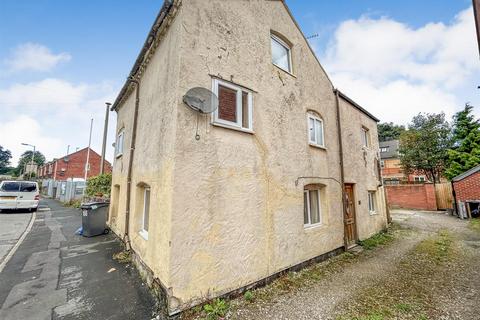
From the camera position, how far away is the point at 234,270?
4359 mm

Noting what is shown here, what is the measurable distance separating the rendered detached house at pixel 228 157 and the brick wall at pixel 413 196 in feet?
58.3

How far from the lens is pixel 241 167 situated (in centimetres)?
477

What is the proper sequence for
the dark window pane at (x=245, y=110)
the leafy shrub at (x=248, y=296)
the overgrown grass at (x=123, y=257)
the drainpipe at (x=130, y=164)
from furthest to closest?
the drainpipe at (x=130, y=164) < the overgrown grass at (x=123, y=257) < the dark window pane at (x=245, y=110) < the leafy shrub at (x=248, y=296)

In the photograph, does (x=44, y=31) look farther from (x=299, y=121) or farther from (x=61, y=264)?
(x=299, y=121)

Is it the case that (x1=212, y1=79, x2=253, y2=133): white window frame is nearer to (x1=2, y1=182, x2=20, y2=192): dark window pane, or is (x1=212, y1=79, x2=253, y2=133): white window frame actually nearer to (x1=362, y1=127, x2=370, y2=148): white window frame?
(x1=362, y1=127, x2=370, y2=148): white window frame

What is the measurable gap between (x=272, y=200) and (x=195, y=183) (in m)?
2.18

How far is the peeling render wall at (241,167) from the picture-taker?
3.97m

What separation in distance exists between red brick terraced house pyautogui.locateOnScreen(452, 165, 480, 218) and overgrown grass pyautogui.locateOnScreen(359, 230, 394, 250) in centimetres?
959

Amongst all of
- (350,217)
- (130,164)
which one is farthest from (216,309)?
(350,217)

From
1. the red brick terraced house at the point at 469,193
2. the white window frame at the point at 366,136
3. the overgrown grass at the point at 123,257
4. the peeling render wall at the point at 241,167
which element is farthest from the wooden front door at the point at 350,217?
the red brick terraced house at the point at 469,193

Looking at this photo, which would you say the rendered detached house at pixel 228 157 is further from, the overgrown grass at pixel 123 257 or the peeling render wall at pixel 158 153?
the overgrown grass at pixel 123 257

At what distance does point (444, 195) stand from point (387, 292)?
2079 cm

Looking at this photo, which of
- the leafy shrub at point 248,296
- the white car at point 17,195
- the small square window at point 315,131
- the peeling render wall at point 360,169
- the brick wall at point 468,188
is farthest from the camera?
the brick wall at point 468,188

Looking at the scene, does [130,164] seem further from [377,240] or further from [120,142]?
[377,240]
